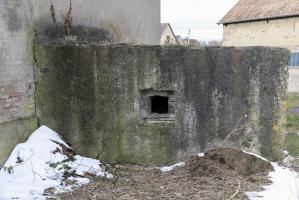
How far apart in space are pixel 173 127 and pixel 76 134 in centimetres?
148

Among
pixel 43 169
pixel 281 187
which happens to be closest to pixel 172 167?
pixel 281 187

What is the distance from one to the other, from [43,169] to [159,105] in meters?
2.15

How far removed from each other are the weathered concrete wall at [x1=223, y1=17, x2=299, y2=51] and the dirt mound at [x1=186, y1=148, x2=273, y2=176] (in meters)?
15.1

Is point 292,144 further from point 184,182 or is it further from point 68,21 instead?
point 68,21

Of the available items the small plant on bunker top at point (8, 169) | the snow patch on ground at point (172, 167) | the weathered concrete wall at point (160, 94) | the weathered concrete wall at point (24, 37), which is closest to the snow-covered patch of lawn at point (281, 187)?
Answer: the weathered concrete wall at point (160, 94)

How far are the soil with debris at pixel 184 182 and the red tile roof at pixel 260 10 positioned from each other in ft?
50.2

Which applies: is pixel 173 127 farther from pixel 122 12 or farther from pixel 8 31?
pixel 122 12

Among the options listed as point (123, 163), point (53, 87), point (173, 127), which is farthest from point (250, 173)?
point (53, 87)

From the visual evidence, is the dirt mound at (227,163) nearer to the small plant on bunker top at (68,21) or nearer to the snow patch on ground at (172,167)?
the snow patch on ground at (172,167)

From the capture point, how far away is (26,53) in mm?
5312

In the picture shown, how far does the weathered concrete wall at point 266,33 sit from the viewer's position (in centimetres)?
1878

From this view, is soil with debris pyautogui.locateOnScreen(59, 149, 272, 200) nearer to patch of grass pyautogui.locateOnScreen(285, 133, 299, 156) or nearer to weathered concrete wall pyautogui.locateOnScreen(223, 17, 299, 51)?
patch of grass pyautogui.locateOnScreen(285, 133, 299, 156)

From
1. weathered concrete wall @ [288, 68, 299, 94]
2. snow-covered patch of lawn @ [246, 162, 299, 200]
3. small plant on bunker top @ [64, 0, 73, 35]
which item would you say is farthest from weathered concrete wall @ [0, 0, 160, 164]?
weathered concrete wall @ [288, 68, 299, 94]

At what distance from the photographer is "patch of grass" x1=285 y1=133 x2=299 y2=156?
652 centimetres
